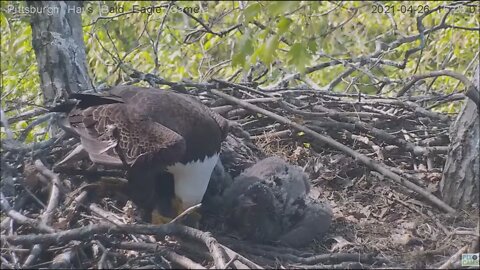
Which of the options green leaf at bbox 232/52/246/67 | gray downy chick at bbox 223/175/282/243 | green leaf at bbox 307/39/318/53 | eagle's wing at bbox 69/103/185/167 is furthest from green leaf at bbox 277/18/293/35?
gray downy chick at bbox 223/175/282/243

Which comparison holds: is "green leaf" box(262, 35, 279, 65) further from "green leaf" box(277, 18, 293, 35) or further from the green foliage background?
the green foliage background

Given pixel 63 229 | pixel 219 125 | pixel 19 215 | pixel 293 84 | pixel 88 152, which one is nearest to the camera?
pixel 19 215

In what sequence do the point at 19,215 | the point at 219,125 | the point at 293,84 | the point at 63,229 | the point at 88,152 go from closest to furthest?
the point at 19,215, the point at 63,229, the point at 88,152, the point at 219,125, the point at 293,84

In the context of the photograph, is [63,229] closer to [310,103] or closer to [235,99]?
[235,99]

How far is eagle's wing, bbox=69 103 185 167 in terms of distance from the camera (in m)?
3.91

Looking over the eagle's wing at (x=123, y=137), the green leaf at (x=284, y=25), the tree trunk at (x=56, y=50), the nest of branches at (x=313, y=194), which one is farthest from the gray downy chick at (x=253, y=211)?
the tree trunk at (x=56, y=50)

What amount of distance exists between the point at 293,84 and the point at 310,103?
48.3 inches

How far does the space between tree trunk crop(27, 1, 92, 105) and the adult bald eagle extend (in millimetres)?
647

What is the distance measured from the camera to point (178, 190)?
4.21 metres

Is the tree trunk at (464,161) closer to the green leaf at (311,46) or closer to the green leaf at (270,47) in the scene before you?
the green leaf at (311,46)

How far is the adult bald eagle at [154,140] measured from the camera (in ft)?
13.0

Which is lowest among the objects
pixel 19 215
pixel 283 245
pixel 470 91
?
pixel 283 245

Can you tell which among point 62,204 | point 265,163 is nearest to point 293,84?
point 265,163

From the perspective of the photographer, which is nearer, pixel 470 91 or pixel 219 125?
pixel 470 91
